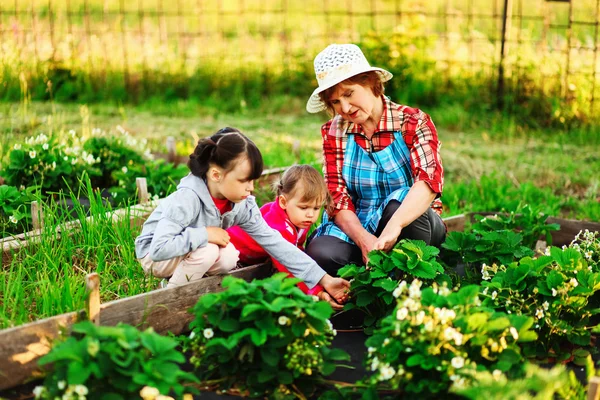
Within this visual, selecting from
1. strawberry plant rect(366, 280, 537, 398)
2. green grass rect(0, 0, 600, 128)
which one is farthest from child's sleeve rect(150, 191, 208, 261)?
green grass rect(0, 0, 600, 128)

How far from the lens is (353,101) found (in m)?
3.75

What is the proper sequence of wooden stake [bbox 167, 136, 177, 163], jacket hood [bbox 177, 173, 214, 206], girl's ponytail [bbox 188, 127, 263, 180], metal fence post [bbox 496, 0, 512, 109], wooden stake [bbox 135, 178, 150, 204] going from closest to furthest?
1. girl's ponytail [bbox 188, 127, 263, 180]
2. jacket hood [bbox 177, 173, 214, 206]
3. wooden stake [bbox 135, 178, 150, 204]
4. wooden stake [bbox 167, 136, 177, 163]
5. metal fence post [bbox 496, 0, 512, 109]

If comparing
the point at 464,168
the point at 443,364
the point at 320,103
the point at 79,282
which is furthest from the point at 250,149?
the point at 464,168

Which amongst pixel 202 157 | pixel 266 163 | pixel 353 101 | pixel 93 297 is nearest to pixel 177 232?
pixel 202 157

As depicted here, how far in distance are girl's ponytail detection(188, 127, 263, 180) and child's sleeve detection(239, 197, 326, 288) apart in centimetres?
30

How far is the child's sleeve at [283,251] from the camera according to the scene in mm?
3619

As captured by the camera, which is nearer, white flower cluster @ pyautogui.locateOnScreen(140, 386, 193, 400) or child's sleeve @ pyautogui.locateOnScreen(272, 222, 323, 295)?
white flower cluster @ pyautogui.locateOnScreen(140, 386, 193, 400)

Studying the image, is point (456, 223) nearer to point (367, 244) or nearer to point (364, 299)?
point (367, 244)

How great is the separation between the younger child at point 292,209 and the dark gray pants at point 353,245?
128mm

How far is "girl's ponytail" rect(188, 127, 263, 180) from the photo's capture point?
131 inches

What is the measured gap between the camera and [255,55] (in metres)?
9.04

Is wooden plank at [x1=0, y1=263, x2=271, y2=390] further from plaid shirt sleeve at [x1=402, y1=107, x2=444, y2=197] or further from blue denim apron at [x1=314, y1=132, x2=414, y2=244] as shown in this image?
plaid shirt sleeve at [x1=402, y1=107, x2=444, y2=197]

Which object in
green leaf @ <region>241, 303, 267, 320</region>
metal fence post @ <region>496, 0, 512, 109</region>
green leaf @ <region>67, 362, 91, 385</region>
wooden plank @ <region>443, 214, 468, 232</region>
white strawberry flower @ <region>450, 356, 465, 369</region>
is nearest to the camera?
green leaf @ <region>67, 362, 91, 385</region>

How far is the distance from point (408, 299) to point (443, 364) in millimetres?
241
